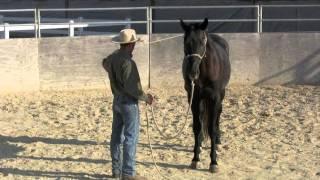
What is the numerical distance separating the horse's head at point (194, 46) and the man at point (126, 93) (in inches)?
23.0

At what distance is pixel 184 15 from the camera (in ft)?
51.3

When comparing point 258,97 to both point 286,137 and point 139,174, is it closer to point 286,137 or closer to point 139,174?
point 286,137

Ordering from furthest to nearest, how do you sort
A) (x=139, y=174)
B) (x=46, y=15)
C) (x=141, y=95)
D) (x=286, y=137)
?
(x=46, y=15) → (x=286, y=137) → (x=139, y=174) → (x=141, y=95)

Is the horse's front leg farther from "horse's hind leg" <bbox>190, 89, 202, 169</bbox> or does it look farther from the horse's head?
the horse's head

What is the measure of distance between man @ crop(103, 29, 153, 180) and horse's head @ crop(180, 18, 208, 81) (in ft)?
1.92

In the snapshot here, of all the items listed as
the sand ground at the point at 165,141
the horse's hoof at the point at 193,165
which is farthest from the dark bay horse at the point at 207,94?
the sand ground at the point at 165,141

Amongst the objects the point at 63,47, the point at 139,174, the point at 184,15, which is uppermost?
the point at 184,15

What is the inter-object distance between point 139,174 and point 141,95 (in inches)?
38.8

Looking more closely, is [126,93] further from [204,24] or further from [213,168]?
[213,168]

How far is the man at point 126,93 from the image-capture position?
5539mm

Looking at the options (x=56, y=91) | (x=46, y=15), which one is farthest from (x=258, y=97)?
(x=46, y=15)

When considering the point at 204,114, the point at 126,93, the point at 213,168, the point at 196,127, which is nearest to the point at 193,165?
the point at 213,168

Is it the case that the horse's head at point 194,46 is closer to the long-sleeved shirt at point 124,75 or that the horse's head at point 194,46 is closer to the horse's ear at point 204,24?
the horse's ear at point 204,24

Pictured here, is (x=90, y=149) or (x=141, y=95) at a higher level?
(x=141, y=95)
